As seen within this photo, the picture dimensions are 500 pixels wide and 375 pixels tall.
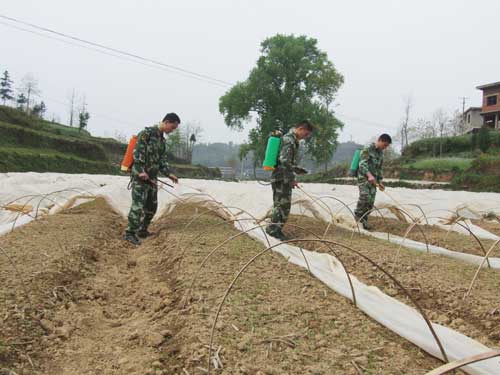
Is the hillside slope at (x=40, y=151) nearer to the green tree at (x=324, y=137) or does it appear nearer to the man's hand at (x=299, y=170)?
the green tree at (x=324, y=137)

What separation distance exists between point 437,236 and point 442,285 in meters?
3.05

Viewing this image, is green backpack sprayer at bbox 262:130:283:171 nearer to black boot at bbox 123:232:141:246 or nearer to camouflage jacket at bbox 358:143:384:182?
camouflage jacket at bbox 358:143:384:182

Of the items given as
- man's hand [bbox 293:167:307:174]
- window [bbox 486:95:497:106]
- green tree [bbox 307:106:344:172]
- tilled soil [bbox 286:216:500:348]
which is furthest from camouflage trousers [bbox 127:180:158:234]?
window [bbox 486:95:497:106]

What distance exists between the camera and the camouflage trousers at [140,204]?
5.38 meters

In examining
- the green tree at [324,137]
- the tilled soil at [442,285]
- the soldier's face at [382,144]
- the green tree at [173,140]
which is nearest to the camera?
the tilled soil at [442,285]

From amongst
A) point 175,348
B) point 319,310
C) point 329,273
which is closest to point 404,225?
point 329,273

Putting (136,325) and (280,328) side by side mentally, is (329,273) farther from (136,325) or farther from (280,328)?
(136,325)

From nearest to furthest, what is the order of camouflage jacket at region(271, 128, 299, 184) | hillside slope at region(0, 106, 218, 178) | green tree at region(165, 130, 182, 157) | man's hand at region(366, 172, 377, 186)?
camouflage jacket at region(271, 128, 299, 184) < man's hand at region(366, 172, 377, 186) < hillside slope at region(0, 106, 218, 178) < green tree at region(165, 130, 182, 157)

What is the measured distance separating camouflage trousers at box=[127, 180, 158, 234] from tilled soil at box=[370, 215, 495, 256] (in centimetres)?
364

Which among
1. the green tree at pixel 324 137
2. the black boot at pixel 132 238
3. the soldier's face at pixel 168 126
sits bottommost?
the black boot at pixel 132 238

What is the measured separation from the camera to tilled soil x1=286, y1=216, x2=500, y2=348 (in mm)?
2980

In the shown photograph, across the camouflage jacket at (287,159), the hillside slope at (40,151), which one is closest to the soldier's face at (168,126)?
the camouflage jacket at (287,159)

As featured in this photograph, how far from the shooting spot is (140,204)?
5.37m

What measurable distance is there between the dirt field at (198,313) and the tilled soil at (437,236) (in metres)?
1.21
